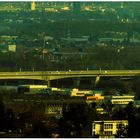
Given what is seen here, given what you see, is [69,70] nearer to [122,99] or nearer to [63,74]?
[63,74]

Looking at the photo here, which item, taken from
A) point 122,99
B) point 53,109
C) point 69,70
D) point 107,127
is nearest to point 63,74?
point 69,70

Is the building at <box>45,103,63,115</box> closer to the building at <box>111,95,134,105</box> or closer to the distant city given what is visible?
the distant city

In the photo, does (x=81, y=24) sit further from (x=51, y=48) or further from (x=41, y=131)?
(x=41, y=131)

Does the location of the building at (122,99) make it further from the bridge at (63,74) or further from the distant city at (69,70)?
the bridge at (63,74)

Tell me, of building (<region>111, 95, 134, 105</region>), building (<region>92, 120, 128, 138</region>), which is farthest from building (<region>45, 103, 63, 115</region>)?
building (<region>92, 120, 128, 138</region>)

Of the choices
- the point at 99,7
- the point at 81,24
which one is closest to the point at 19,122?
the point at 81,24

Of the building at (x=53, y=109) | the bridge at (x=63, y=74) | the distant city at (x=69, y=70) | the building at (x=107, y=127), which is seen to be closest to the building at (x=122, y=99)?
the distant city at (x=69, y=70)
